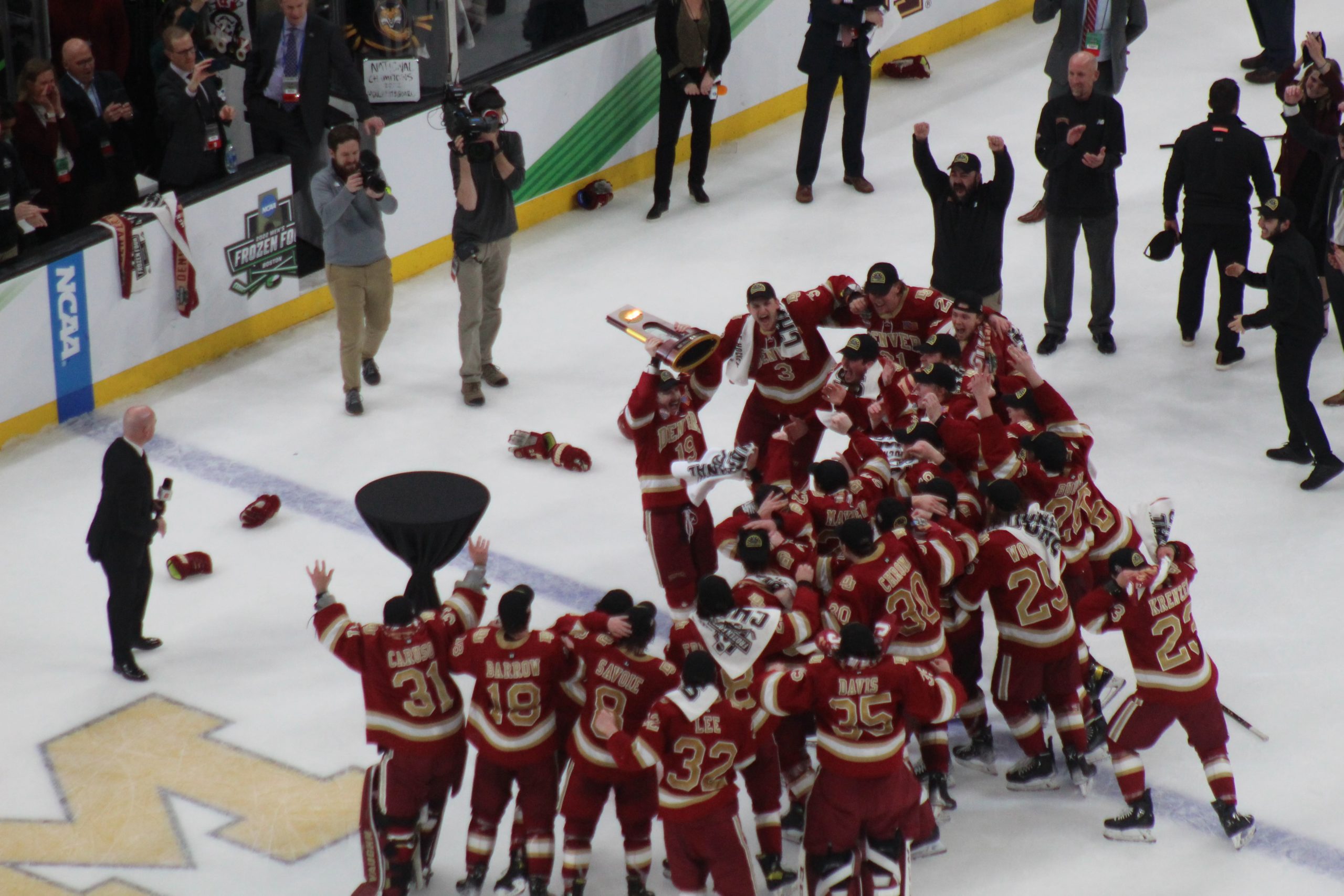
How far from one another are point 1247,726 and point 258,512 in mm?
4892

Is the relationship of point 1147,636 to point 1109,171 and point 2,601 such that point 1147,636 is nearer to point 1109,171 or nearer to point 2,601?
point 1109,171

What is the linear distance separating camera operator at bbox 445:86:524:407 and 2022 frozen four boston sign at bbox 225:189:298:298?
5.13 feet

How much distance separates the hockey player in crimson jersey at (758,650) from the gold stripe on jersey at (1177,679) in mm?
1266

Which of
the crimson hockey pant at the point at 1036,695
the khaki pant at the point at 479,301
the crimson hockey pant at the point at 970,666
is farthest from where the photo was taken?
the khaki pant at the point at 479,301

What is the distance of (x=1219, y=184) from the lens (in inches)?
396

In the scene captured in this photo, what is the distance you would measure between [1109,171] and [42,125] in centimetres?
612

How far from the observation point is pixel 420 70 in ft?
39.7

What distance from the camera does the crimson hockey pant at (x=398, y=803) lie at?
6332 millimetres

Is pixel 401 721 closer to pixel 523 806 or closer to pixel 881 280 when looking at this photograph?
pixel 523 806

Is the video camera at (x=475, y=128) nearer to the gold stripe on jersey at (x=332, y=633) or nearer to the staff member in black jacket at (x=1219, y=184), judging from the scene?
the staff member in black jacket at (x=1219, y=184)

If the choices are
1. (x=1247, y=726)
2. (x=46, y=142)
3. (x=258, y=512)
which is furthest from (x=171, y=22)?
(x=1247, y=726)

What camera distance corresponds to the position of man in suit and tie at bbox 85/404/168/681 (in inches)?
295

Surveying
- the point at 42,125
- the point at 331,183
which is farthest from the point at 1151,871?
the point at 42,125

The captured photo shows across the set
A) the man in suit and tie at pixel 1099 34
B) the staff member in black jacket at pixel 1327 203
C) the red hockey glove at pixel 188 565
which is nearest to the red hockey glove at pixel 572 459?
the red hockey glove at pixel 188 565
